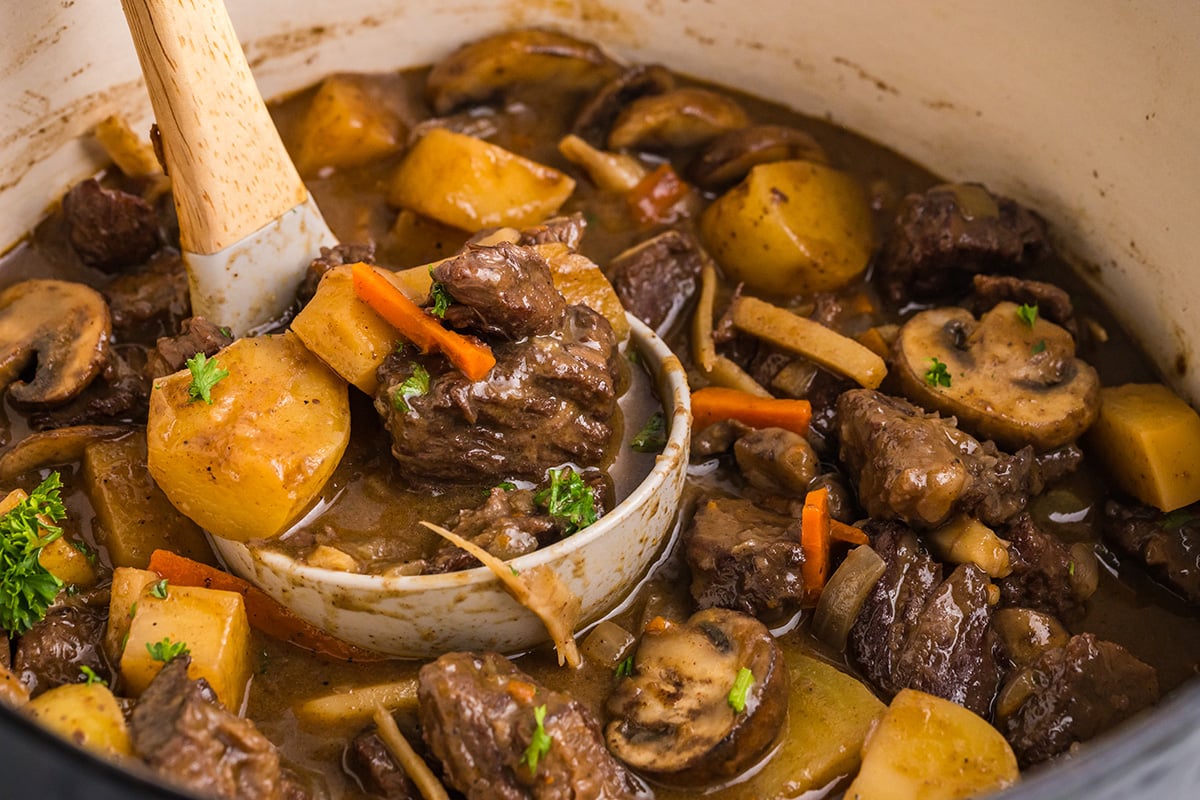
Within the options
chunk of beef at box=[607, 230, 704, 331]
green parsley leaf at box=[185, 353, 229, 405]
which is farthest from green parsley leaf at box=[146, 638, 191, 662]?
chunk of beef at box=[607, 230, 704, 331]

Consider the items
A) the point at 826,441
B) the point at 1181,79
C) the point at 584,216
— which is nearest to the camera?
the point at 1181,79

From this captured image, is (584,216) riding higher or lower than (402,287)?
lower

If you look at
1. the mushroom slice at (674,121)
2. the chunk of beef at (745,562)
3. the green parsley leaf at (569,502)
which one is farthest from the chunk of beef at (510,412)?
the mushroom slice at (674,121)

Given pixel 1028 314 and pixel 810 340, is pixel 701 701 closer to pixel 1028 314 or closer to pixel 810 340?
pixel 810 340

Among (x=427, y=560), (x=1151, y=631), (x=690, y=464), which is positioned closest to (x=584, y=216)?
(x=690, y=464)

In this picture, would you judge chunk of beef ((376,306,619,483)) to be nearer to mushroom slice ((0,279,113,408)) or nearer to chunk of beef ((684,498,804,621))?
chunk of beef ((684,498,804,621))

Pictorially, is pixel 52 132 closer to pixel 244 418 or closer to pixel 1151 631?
pixel 244 418

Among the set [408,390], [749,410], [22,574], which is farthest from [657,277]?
[22,574]

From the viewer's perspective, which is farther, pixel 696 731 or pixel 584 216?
pixel 584 216

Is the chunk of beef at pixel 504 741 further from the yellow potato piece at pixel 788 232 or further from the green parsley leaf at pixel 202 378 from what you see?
the yellow potato piece at pixel 788 232
